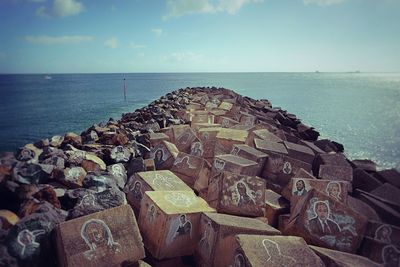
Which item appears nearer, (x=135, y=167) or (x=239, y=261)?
(x=239, y=261)

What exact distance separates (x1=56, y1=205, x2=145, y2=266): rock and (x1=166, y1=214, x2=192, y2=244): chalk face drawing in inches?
11.6

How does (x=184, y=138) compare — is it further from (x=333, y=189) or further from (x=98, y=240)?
(x=98, y=240)

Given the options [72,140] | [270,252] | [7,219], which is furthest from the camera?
[72,140]

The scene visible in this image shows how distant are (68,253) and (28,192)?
95 cm

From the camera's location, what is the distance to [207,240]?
262 centimetres

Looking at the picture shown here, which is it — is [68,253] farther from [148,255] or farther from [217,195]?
[217,195]

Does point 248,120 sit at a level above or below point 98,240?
below

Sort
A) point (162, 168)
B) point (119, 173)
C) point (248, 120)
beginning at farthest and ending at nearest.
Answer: point (248, 120)
point (162, 168)
point (119, 173)

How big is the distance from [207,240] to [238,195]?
785 mm

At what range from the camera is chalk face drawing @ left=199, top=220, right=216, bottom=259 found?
2.56 m

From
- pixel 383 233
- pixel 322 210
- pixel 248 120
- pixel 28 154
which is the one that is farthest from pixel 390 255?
pixel 248 120

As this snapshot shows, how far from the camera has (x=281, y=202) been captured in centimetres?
378

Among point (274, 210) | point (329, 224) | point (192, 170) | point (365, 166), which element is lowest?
point (365, 166)

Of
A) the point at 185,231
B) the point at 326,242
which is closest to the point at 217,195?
Result: the point at 185,231
